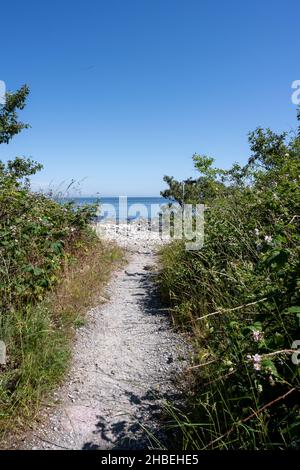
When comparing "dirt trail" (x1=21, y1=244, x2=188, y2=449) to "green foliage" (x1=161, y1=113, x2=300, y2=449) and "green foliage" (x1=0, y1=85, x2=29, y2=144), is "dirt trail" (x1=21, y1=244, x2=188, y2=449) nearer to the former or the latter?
"green foliage" (x1=161, y1=113, x2=300, y2=449)

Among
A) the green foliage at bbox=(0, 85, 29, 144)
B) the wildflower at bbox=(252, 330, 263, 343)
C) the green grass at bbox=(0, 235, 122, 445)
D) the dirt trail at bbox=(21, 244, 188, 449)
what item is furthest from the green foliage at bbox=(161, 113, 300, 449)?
the green foliage at bbox=(0, 85, 29, 144)

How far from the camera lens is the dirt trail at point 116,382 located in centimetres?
267

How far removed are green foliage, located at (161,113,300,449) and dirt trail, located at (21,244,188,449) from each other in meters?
0.32

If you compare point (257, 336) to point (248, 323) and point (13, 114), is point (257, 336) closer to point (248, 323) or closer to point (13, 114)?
point (248, 323)

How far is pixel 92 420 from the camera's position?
112 inches

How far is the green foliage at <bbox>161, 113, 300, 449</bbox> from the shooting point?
2031 mm

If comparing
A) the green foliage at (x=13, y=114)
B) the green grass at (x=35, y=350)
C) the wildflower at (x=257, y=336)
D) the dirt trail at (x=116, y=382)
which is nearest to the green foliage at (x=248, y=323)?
the wildflower at (x=257, y=336)

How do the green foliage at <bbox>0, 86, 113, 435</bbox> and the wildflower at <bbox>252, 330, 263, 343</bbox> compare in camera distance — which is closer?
the wildflower at <bbox>252, 330, 263, 343</bbox>

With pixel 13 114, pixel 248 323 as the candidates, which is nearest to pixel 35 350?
pixel 248 323

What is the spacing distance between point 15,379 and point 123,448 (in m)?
1.15

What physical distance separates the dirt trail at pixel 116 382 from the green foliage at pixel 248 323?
32 cm

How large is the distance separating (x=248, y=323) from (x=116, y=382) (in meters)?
1.53

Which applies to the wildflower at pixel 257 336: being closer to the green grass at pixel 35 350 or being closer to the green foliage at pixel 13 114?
the green grass at pixel 35 350

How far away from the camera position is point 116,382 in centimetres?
342
